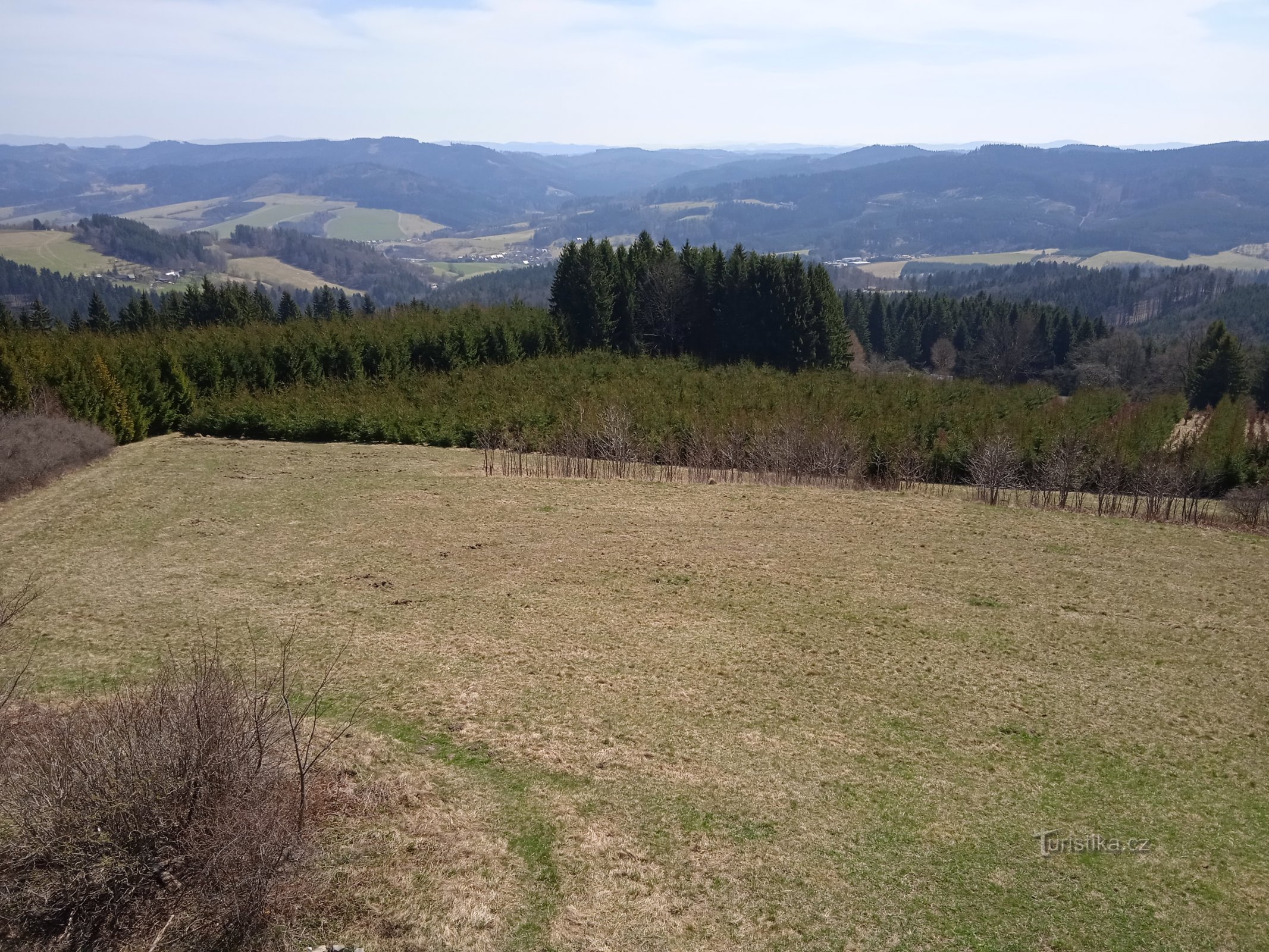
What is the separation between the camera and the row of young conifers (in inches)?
1131

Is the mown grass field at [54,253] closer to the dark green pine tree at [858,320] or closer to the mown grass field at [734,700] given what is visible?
the dark green pine tree at [858,320]

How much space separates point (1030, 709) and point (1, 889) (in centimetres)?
1232

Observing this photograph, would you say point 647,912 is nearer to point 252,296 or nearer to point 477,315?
point 477,315

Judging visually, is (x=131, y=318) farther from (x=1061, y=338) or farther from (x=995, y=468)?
(x=1061, y=338)

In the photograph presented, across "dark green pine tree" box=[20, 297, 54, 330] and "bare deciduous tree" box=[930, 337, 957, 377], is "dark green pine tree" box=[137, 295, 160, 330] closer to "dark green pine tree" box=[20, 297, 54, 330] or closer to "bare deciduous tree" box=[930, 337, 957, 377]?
"dark green pine tree" box=[20, 297, 54, 330]

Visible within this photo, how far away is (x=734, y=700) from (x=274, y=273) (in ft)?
633

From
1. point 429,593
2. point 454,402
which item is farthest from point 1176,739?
point 454,402

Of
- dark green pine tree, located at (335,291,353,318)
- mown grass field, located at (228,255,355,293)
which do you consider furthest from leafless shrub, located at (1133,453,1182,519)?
mown grass field, located at (228,255,355,293)

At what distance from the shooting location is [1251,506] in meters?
23.2

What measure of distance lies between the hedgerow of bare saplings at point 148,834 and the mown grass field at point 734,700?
0.88 meters

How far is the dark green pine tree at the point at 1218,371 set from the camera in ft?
191

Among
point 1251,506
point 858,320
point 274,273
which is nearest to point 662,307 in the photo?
point 858,320

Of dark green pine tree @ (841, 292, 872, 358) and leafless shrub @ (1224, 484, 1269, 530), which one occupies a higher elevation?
dark green pine tree @ (841, 292, 872, 358)

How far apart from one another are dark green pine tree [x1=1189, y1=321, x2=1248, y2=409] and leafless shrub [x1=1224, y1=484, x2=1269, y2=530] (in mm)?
41415
